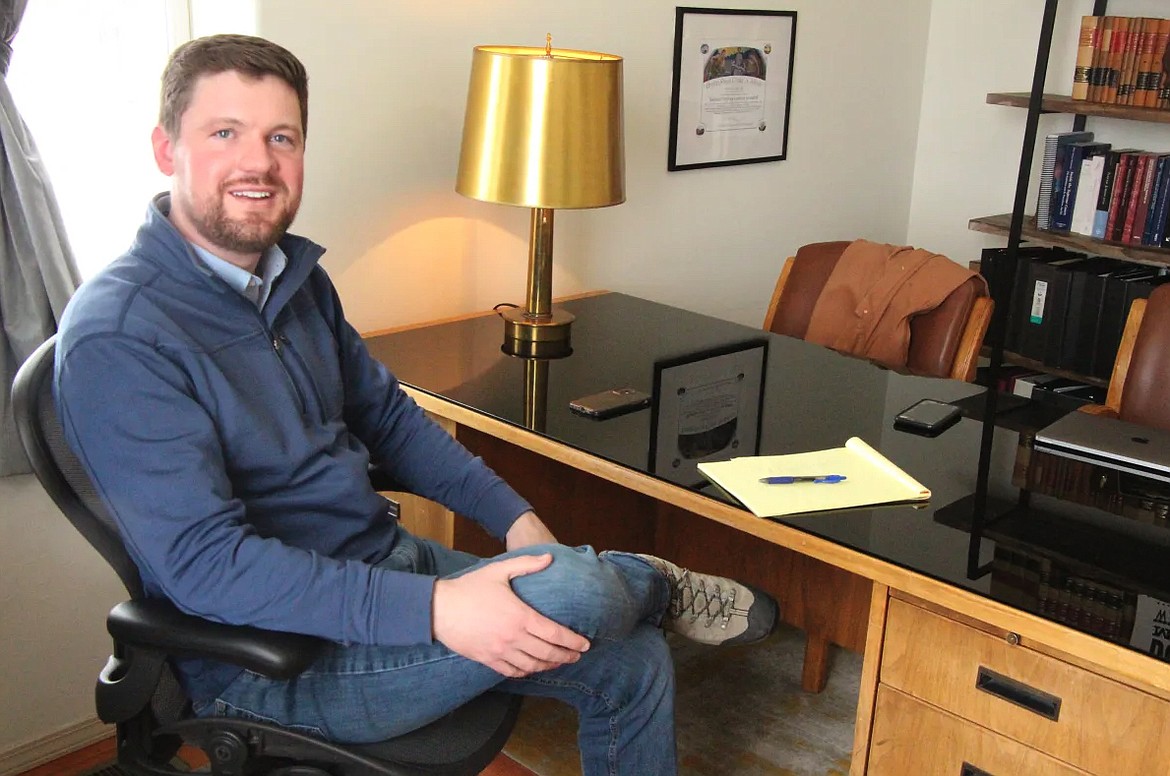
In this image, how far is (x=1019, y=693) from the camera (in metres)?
1.40

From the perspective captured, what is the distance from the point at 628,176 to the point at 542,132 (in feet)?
2.42

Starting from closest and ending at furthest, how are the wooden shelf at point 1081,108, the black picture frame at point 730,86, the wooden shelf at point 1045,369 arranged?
the black picture frame at point 730,86 → the wooden shelf at point 1081,108 → the wooden shelf at point 1045,369

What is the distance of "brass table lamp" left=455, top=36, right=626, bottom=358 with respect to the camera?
82.7 inches

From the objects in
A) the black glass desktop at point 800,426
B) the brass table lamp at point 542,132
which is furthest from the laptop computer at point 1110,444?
the brass table lamp at point 542,132

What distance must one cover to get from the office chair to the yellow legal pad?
48 centimetres

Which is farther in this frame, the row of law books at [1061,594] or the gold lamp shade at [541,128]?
the gold lamp shade at [541,128]

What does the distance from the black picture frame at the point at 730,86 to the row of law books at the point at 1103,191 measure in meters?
0.79

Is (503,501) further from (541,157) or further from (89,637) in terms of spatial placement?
(89,637)

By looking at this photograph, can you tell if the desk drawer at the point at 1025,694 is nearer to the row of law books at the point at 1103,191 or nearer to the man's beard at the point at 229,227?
the man's beard at the point at 229,227

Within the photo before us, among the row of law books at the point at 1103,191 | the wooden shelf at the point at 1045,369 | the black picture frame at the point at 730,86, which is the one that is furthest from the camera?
the wooden shelf at the point at 1045,369

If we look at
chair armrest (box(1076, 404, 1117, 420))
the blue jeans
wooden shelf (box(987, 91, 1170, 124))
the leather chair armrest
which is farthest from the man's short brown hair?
wooden shelf (box(987, 91, 1170, 124))

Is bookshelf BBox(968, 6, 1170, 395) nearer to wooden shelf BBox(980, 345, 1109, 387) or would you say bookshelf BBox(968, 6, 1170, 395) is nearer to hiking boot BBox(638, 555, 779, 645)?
wooden shelf BBox(980, 345, 1109, 387)

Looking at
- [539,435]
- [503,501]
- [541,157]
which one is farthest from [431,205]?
[503,501]

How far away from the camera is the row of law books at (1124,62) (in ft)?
10.1
